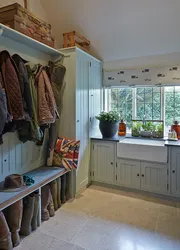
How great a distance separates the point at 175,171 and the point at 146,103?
1282 mm

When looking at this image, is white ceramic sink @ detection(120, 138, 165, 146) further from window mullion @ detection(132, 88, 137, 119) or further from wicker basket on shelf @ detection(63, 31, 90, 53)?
wicker basket on shelf @ detection(63, 31, 90, 53)

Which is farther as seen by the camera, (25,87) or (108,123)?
(108,123)

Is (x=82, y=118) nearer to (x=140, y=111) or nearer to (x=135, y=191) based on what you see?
(x=140, y=111)

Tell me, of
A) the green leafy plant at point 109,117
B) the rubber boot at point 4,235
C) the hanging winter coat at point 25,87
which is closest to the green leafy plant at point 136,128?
the green leafy plant at point 109,117

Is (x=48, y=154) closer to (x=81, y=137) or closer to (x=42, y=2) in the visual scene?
(x=81, y=137)

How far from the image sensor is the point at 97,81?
349cm

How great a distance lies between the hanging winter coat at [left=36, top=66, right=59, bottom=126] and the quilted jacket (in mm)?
337

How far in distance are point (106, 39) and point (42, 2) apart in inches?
43.1

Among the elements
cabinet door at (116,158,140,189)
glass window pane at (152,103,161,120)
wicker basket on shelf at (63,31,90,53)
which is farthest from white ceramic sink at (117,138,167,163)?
wicker basket on shelf at (63,31,90,53)

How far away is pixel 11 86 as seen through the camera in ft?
6.47

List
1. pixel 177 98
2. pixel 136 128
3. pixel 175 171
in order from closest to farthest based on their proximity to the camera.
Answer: pixel 175 171 → pixel 177 98 → pixel 136 128

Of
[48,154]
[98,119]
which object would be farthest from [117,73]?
[48,154]

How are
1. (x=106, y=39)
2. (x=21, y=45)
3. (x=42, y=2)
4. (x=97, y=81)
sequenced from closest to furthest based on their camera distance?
(x=21, y=45)
(x=42, y=2)
(x=106, y=39)
(x=97, y=81)

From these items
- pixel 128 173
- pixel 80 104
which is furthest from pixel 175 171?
pixel 80 104
